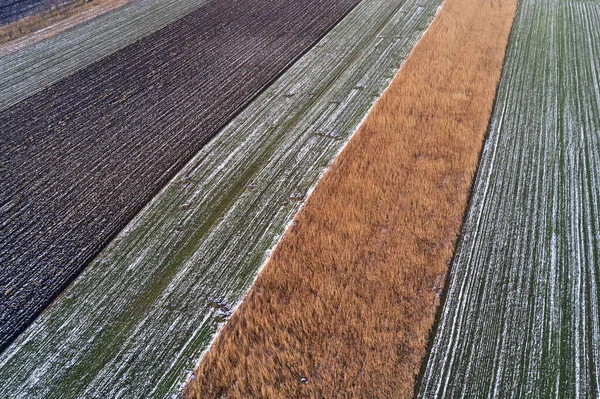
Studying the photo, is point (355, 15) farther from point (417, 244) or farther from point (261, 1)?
point (417, 244)

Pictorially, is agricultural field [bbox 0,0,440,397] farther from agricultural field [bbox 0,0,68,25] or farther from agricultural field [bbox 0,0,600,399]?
agricultural field [bbox 0,0,68,25]

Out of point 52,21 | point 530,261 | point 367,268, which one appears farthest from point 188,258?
point 52,21

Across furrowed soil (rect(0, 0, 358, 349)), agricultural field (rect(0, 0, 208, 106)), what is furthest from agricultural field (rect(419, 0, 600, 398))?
agricultural field (rect(0, 0, 208, 106))

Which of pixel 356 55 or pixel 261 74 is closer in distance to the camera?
pixel 261 74

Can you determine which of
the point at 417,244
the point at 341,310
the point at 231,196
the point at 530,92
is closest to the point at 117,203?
the point at 231,196

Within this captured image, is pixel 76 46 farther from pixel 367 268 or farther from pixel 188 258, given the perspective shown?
pixel 367 268

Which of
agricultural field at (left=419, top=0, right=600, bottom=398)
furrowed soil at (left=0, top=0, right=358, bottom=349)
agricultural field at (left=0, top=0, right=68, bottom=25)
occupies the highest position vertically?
agricultural field at (left=0, top=0, right=68, bottom=25)

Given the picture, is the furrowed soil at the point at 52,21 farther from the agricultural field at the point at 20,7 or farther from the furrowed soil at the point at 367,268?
the furrowed soil at the point at 367,268
